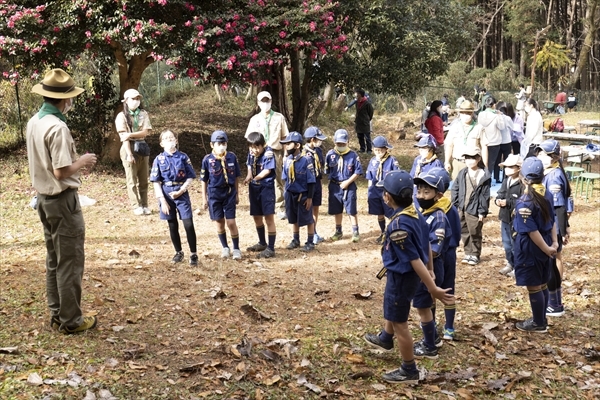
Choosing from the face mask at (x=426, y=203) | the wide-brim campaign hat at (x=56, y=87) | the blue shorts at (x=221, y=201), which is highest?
the wide-brim campaign hat at (x=56, y=87)

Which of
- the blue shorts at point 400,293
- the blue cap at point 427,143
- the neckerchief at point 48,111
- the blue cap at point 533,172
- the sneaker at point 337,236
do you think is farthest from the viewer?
the sneaker at point 337,236

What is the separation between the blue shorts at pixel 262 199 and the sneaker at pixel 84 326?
3660mm

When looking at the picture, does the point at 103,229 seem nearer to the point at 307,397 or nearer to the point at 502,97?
the point at 307,397

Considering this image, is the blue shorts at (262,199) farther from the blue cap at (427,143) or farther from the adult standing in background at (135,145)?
the adult standing in background at (135,145)

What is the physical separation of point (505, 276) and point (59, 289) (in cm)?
597

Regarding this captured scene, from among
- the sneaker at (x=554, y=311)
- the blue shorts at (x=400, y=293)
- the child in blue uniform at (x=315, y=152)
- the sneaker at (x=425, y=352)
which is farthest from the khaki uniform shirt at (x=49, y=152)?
the sneaker at (x=554, y=311)

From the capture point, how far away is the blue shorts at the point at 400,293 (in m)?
5.33

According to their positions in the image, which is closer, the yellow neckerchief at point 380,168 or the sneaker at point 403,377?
the sneaker at point 403,377

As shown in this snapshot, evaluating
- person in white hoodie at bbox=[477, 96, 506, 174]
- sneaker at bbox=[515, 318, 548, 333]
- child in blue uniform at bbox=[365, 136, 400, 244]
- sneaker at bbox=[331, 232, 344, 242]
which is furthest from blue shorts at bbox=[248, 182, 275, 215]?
Answer: person in white hoodie at bbox=[477, 96, 506, 174]

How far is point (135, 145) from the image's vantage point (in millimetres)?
11703

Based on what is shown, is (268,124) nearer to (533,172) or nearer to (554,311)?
(533,172)

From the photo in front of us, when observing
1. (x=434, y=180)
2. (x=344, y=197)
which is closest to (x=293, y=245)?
(x=344, y=197)

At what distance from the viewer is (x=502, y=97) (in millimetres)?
34688

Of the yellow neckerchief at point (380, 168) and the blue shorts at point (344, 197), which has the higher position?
the yellow neckerchief at point (380, 168)
